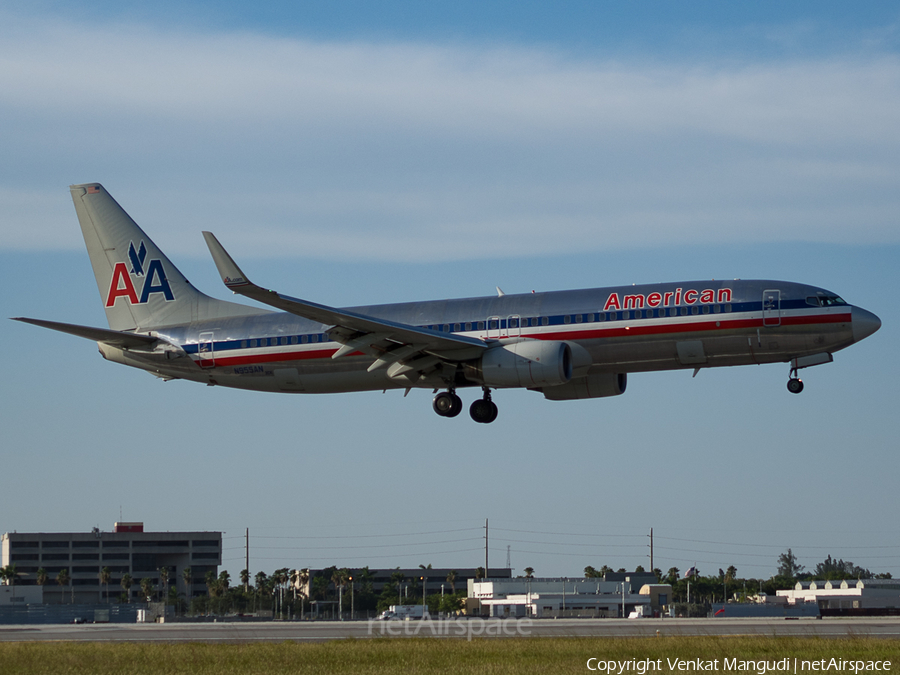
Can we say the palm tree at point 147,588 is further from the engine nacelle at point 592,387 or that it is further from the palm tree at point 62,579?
the engine nacelle at point 592,387

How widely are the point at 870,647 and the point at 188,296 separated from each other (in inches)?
1344

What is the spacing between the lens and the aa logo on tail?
55.4m

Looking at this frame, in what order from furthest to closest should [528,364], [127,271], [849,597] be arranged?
[849,597]
[127,271]
[528,364]

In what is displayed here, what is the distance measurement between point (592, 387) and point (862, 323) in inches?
447

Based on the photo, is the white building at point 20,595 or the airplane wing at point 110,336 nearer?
the airplane wing at point 110,336

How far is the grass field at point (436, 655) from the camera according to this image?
98.7 feet

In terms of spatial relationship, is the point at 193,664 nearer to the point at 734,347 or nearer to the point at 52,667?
the point at 52,667

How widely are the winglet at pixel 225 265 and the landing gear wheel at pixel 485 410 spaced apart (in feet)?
41.3

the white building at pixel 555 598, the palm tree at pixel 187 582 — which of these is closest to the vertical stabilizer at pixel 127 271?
the white building at pixel 555 598

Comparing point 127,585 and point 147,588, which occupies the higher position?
point 147,588
